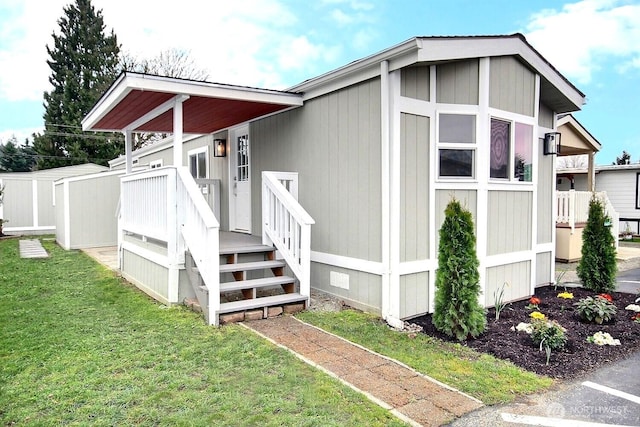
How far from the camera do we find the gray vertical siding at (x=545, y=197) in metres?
6.51

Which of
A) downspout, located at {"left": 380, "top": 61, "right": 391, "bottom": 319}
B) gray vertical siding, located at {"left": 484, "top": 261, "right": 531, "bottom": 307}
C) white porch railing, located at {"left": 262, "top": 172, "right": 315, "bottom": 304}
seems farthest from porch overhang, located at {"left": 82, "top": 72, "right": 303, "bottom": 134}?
gray vertical siding, located at {"left": 484, "top": 261, "right": 531, "bottom": 307}

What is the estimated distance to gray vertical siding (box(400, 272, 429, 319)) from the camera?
4594 mm

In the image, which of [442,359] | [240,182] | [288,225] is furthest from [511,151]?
[240,182]

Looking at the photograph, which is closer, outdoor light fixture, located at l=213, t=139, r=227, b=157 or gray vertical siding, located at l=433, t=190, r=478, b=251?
gray vertical siding, located at l=433, t=190, r=478, b=251

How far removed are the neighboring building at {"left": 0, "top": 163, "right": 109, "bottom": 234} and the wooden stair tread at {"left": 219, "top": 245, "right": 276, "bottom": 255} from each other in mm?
12084

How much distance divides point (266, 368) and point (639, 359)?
3.24 metres

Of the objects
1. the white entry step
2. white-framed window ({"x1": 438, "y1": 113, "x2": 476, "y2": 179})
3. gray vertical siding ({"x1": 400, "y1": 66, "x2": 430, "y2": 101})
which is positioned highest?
gray vertical siding ({"x1": 400, "y1": 66, "x2": 430, "y2": 101})

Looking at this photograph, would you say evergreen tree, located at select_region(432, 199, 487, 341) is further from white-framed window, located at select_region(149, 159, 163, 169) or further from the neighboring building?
the neighboring building

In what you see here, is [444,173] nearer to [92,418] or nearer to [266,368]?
[266,368]

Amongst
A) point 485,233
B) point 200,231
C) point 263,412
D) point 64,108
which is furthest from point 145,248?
point 64,108

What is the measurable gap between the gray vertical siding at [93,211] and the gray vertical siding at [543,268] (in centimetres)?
969

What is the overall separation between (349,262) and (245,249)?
1.28 metres

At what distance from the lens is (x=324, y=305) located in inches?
197

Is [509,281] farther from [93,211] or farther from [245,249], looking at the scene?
[93,211]
